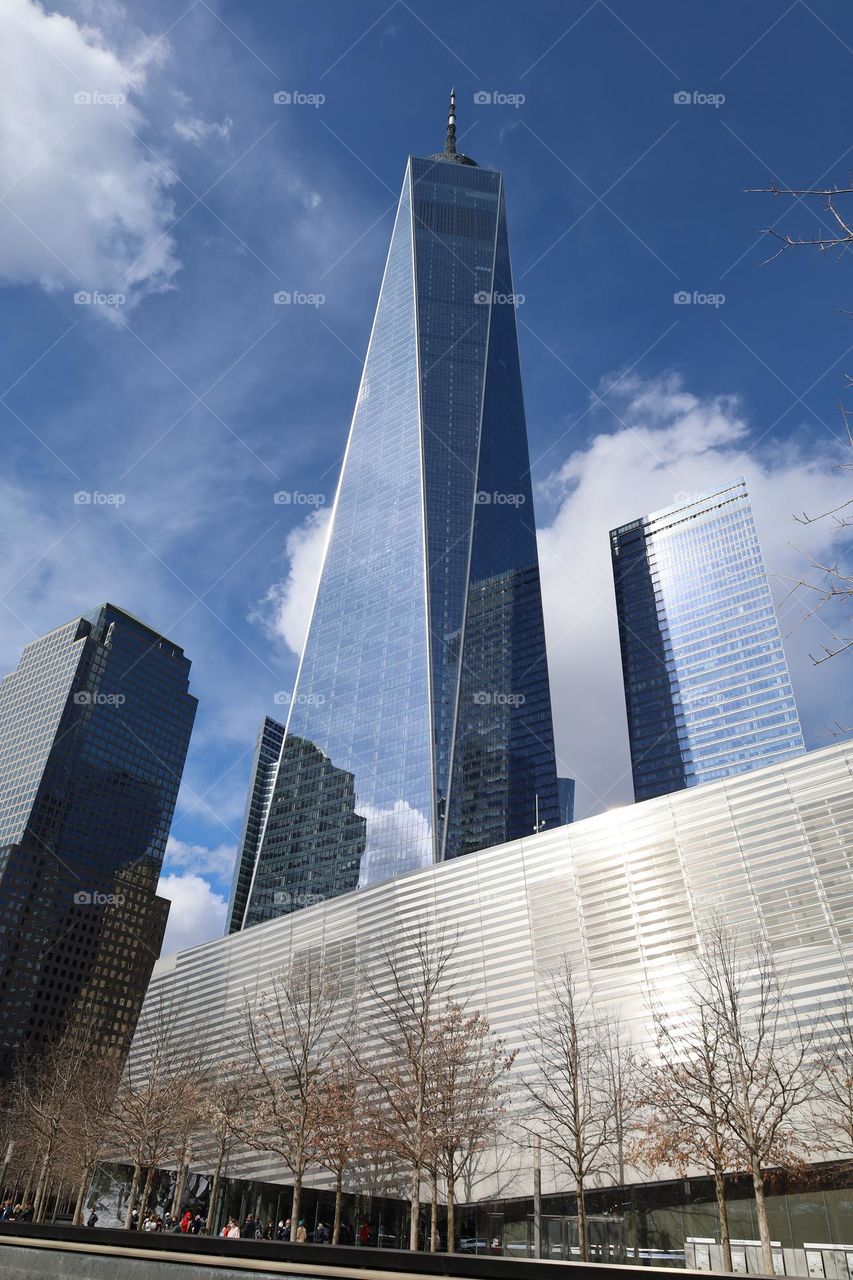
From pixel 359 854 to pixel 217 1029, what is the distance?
86.3m

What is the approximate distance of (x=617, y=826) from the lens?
44656 mm

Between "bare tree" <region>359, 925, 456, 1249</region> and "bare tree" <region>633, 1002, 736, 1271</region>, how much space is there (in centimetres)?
904

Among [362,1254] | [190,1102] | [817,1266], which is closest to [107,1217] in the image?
[190,1102]

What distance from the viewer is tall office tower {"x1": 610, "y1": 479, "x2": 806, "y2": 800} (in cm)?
17050

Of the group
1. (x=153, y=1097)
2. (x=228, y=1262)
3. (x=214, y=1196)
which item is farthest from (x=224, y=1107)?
(x=228, y=1262)

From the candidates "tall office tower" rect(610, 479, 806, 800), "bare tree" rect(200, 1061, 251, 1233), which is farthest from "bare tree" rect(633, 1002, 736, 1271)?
"tall office tower" rect(610, 479, 806, 800)

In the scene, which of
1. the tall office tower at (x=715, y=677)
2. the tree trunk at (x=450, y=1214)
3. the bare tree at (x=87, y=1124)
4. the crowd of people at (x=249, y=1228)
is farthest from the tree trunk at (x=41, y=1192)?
the tall office tower at (x=715, y=677)

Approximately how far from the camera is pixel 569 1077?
37.9 m

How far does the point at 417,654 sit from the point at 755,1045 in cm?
12080

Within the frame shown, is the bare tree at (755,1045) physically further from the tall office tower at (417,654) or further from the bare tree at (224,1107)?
the tall office tower at (417,654)

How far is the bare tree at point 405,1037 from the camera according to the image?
33875mm

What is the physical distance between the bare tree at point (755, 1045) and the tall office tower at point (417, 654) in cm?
10112

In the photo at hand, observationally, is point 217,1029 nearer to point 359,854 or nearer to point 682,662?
point 359,854

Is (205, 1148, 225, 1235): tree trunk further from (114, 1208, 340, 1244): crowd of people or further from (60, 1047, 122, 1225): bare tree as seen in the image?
(60, 1047, 122, 1225): bare tree
